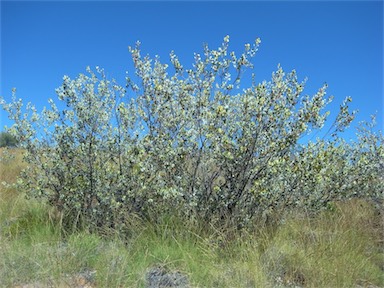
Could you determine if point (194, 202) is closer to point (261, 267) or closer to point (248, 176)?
point (248, 176)

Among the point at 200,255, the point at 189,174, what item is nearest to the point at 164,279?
the point at 200,255

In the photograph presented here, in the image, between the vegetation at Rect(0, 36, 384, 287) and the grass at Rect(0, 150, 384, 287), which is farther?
the vegetation at Rect(0, 36, 384, 287)

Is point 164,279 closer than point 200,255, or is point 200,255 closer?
point 164,279

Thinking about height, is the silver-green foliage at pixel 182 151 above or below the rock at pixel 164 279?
above

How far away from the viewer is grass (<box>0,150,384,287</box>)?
4.02 m

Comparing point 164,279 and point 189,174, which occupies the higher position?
point 189,174

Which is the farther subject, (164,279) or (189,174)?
(189,174)

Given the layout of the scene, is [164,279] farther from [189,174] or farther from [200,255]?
[189,174]

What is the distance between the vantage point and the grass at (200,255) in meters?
4.02

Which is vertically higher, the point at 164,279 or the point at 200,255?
the point at 200,255

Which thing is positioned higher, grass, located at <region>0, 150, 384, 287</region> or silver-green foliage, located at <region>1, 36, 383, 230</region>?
silver-green foliage, located at <region>1, 36, 383, 230</region>

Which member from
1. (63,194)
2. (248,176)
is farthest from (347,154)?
(63,194)

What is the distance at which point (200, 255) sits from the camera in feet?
15.4

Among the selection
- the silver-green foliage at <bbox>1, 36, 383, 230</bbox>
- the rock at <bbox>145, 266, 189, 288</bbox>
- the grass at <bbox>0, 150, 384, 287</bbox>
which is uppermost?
the silver-green foliage at <bbox>1, 36, 383, 230</bbox>
